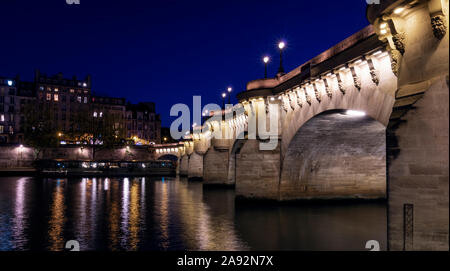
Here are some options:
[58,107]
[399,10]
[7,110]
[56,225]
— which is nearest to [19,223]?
[56,225]

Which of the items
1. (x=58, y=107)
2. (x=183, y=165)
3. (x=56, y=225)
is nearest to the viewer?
(x=56, y=225)

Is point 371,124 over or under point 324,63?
under

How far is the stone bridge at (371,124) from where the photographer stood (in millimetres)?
10555

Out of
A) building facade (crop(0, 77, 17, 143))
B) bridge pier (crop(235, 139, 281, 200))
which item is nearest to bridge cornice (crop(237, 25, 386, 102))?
bridge pier (crop(235, 139, 281, 200))

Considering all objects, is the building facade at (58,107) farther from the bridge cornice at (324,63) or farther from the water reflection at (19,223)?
the bridge cornice at (324,63)

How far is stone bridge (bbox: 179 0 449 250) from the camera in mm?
10555

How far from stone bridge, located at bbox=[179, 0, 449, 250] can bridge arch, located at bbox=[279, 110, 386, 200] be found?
85 millimetres

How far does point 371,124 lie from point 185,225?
13.4 m

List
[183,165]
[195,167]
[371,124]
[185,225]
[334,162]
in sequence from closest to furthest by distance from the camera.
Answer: [185,225] < [371,124] < [334,162] < [195,167] < [183,165]

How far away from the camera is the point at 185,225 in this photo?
23.3m

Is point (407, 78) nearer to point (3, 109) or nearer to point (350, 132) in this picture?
point (350, 132)

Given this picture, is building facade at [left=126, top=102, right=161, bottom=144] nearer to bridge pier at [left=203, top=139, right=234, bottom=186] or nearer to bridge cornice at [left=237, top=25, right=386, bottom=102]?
bridge pier at [left=203, top=139, right=234, bottom=186]

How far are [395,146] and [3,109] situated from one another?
383 ft

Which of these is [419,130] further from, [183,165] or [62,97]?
[62,97]
